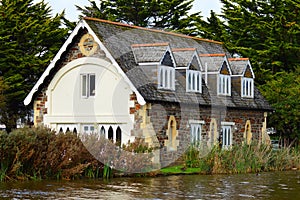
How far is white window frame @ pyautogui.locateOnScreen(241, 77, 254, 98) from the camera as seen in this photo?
3709 centimetres

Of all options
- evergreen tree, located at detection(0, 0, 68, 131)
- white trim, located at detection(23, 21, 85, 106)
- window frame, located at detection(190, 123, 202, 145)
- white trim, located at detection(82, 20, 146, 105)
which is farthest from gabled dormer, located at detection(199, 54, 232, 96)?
evergreen tree, located at detection(0, 0, 68, 131)

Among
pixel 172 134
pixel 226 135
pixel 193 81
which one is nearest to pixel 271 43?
pixel 226 135

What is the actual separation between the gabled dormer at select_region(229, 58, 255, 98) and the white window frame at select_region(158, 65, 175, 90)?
21.1ft

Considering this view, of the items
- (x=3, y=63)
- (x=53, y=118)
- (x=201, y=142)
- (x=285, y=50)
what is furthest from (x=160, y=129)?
(x=285, y=50)

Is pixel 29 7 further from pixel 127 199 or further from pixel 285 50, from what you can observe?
pixel 127 199

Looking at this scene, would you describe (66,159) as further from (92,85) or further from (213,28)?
(213,28)

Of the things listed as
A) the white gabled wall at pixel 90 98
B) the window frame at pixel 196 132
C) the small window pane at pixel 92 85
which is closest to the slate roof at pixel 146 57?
the white gabled wall at pixel 90 98

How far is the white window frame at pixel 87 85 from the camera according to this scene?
31333mm

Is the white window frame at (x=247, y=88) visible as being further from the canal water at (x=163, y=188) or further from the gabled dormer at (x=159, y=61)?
the canal water at (x=163, y=188)

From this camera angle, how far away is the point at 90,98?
103 feet

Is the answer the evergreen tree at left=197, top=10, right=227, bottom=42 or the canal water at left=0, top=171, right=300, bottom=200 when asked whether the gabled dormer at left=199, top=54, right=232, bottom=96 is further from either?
the evergreen tree at left=197, top=10, right=227, bottom=42

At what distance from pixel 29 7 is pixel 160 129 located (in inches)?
685

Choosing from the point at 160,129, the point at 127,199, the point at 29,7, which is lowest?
the point at 127,199

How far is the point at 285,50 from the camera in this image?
4416 centimetres
